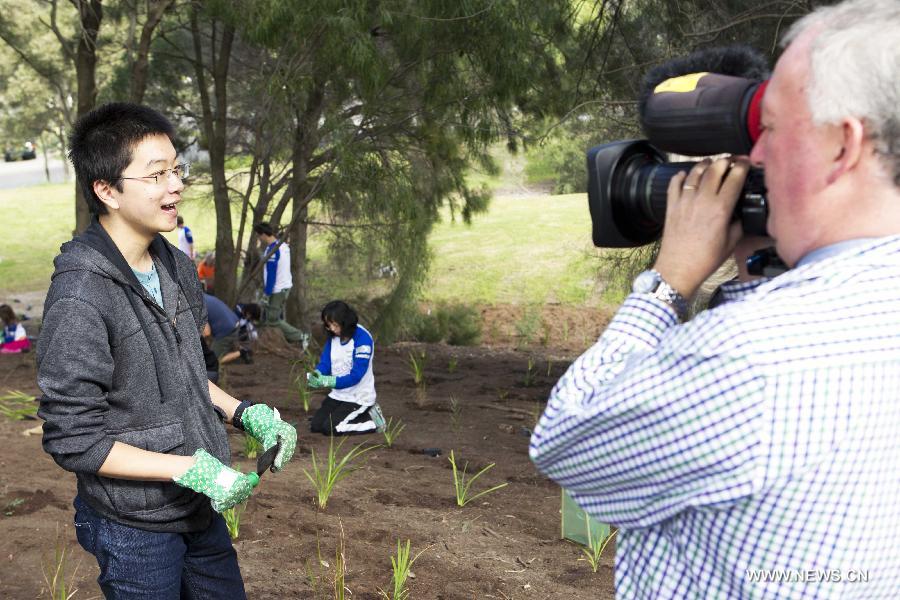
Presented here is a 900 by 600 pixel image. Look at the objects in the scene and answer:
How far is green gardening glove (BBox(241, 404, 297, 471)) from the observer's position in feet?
7.57

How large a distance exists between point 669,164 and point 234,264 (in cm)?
970

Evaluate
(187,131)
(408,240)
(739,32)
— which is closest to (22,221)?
(187,131)

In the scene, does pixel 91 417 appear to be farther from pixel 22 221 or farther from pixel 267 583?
pixel 22 221

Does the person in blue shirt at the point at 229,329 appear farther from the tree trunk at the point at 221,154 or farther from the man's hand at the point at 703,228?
the man's hand at the point at 703,228

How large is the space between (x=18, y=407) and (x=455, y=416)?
3.04 meters

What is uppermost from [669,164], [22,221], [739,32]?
[739,32]

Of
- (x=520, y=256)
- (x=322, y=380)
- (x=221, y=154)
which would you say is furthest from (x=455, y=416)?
(x=520, y=256)

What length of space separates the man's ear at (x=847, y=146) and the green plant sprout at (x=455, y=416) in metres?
5.58

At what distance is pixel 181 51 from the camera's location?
1060cm

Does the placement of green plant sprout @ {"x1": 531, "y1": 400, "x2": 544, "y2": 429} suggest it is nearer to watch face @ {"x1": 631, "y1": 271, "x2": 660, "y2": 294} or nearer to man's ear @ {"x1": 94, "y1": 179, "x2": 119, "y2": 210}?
man's ear @ {"x1": 94, "y1": 179, "x2": 119, "y2": 210}

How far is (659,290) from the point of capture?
3.80ft

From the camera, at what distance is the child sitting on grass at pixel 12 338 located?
9.59 meters

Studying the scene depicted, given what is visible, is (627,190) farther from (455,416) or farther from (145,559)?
(455,416)

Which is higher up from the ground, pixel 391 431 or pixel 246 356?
pixel 391 431
